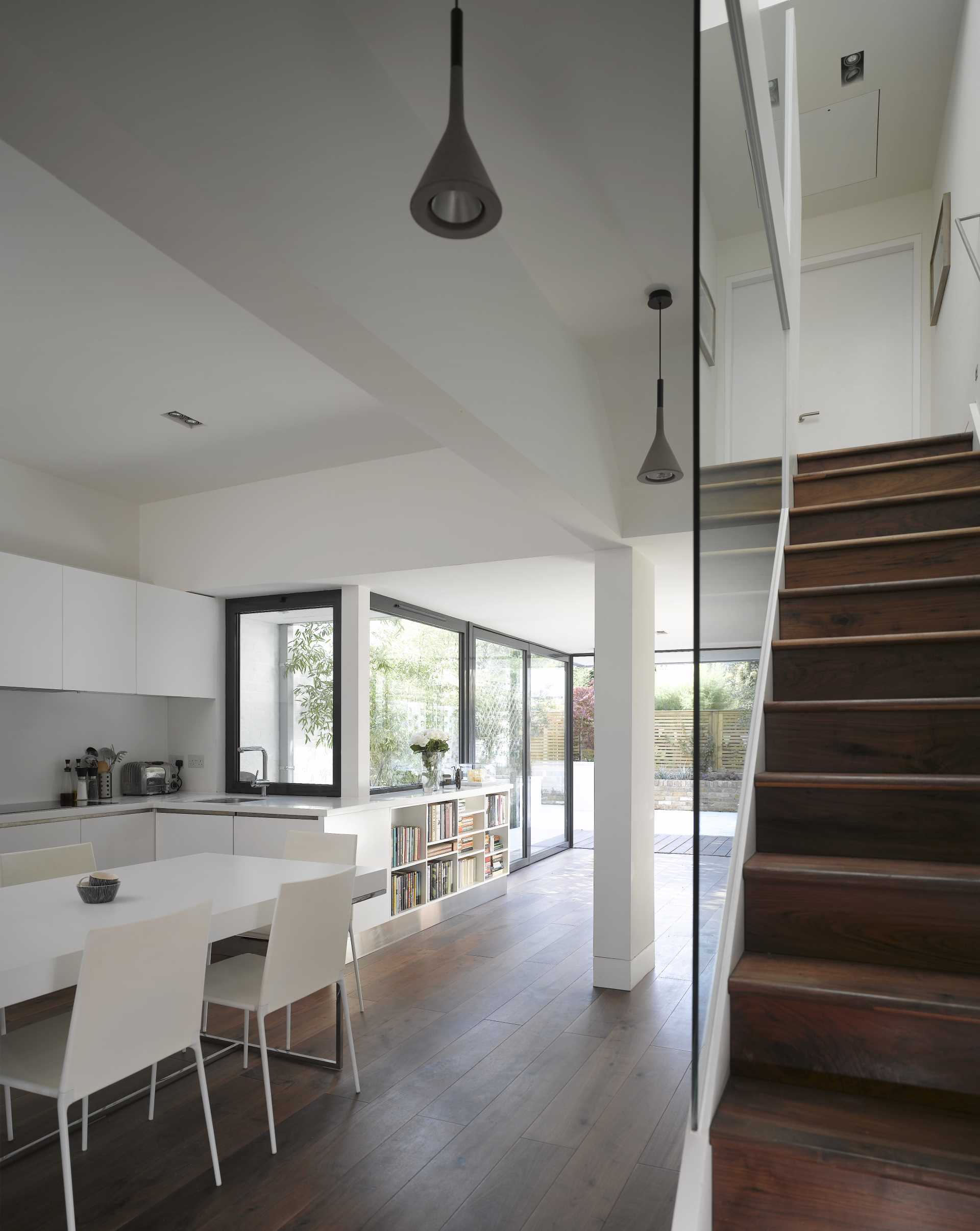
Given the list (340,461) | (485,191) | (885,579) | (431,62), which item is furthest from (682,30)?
(340,461)

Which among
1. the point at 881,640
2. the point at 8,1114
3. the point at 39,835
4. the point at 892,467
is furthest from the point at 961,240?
the point at 39,835

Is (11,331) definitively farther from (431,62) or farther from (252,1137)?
(252,1137)

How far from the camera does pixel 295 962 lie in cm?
288

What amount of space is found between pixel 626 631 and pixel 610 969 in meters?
1.77

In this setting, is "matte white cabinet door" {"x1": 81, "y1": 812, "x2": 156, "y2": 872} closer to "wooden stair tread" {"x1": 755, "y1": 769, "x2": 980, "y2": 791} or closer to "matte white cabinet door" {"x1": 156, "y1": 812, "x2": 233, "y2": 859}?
"matte white cabinet door" {"x1": 156, "y1": 812, "x2": 233, "y2": 859}

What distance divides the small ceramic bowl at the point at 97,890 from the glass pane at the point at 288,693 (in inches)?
111

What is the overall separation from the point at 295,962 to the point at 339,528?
9.22 feet

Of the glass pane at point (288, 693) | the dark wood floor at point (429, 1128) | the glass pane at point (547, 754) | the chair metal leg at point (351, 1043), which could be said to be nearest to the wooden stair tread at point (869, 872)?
the dark wood floor at point (429, 1128)

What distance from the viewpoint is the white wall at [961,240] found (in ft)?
10.4

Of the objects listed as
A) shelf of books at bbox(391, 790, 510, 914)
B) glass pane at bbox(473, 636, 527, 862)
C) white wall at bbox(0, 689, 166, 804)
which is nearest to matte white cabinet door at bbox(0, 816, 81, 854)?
white wall at bbox(0, 689, 166, 804)

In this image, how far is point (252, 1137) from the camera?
8.93 ft

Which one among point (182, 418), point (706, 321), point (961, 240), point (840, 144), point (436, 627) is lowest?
point (436, 627)

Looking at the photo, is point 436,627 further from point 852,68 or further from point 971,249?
point 971,249

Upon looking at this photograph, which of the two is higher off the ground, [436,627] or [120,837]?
[436,627]
